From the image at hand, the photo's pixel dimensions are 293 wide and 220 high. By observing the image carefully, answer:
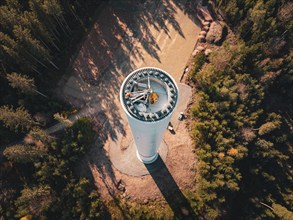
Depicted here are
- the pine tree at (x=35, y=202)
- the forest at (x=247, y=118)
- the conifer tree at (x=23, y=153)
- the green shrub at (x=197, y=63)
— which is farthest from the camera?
the green shrub at (x=197, y=63)

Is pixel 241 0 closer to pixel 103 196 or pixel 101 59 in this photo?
pixel 101 59

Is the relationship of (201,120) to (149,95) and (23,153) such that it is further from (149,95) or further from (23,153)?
(23,153)

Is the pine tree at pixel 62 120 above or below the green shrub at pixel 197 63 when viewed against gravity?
above

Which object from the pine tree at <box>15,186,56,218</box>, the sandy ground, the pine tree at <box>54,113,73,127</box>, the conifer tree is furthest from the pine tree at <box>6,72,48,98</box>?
the pine tree at <box>15,186,56,218</box>

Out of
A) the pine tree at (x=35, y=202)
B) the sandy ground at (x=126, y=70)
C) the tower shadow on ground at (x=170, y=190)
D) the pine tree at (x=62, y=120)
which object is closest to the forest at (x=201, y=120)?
the pine tree at (x=35, y=202)

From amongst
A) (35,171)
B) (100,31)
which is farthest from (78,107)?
(100,31)

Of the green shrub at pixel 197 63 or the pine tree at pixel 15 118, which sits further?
the green shrub at pixel 197 63

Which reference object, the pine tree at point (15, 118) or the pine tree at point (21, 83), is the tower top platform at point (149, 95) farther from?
the pine tree at point (21, 83)

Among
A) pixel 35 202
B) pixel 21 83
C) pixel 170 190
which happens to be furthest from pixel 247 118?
pixel 21 83
